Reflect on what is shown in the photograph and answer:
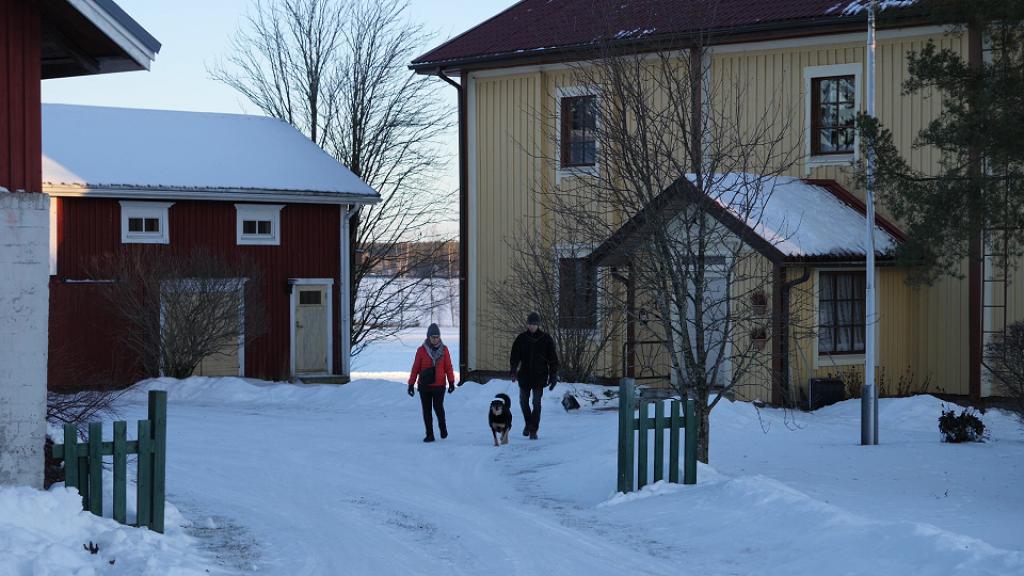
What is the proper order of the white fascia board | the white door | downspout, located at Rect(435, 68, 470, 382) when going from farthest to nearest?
the white door → downspout, located at Rect(435, 68, 470, 382) → the white fascia board

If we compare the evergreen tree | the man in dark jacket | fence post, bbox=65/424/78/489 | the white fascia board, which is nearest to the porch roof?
the man in dark jacket

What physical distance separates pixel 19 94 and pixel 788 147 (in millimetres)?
16808

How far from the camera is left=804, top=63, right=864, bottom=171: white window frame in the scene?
77.0ft

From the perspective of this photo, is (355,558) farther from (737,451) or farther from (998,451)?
(998,451)

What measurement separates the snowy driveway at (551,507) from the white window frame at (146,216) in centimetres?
1019

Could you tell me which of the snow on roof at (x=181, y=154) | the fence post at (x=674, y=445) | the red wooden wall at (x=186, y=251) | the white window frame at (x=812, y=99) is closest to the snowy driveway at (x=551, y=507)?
the fence post at (x=674, y=445)

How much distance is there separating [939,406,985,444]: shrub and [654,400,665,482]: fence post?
21.6 feet

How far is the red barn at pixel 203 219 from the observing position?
91.7 ft

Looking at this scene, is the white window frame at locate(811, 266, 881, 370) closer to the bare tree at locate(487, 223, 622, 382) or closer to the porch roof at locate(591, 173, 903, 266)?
the porch roof at locate(591, 173, 903, 266)

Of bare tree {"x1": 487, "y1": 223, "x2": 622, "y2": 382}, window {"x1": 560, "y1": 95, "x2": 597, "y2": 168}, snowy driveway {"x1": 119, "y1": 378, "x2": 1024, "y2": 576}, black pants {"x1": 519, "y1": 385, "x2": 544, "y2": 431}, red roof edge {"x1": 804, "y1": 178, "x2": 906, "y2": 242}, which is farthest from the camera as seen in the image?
window {"x1": 560, "y1": 95, "x2": 597, "y2": 168}

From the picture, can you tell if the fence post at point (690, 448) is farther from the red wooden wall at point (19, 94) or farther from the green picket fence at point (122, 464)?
the red wooden wall at point (19, 94)

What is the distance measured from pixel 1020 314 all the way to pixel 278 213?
16.3 metres

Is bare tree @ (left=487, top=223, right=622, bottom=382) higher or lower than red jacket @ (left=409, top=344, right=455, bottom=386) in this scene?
higher

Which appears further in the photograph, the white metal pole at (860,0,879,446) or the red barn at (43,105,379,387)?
the red barn at (43,105,379,387)
